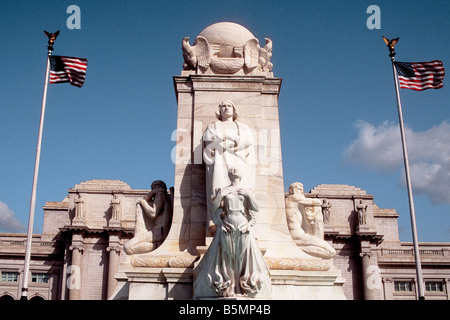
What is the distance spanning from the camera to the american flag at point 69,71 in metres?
22.0

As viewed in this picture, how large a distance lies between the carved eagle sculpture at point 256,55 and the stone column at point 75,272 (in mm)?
44926

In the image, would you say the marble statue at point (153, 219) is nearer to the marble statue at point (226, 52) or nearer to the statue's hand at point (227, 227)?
the statue's hand at point (227, 227)

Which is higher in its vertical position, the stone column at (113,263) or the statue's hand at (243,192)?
the stone column at (113,263)

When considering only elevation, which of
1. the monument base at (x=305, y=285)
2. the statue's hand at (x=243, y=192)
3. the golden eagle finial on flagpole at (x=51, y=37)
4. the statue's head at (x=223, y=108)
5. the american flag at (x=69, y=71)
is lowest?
the monument base at (x=305, y=285)

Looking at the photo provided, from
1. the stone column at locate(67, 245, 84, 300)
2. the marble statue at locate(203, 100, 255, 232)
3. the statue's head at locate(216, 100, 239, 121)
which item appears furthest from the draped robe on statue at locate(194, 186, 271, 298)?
the stone column at locate(67, 245, 84, 300)

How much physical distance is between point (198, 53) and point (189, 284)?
6891 millimetres

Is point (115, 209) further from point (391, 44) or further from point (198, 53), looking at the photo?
point (198, 53)

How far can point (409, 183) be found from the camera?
66.2 feet

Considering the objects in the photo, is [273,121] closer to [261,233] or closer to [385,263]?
[261,233]

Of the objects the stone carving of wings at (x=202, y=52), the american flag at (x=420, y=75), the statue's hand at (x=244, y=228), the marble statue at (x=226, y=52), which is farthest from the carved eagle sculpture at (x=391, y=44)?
the statue's hand at (x=244, y=228)

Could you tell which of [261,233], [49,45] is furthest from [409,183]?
[49,45]
